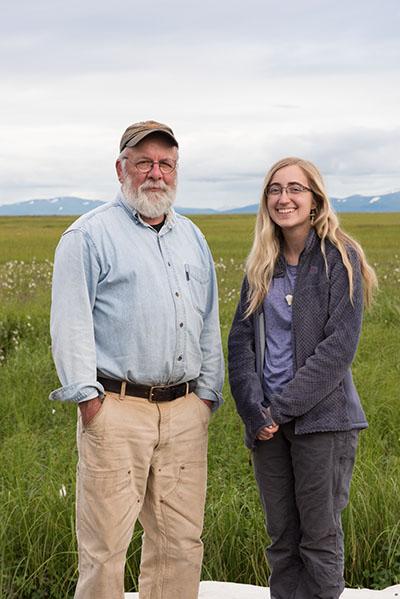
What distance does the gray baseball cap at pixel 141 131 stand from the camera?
3877mm

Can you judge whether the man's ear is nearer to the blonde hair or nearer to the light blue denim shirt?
the light blue denim shirt

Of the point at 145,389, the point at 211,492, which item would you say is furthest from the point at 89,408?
the point at 211,492

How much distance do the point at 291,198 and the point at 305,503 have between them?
1482mm

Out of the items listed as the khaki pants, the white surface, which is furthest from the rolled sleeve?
the white surface

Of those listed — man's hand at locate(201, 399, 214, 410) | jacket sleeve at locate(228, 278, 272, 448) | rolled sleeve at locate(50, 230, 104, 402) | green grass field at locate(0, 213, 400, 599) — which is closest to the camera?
rolled sleeve at locate(50, 230, 104, 402)

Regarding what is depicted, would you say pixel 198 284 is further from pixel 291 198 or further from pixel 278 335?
pixel 291 198

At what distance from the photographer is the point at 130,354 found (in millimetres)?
3869

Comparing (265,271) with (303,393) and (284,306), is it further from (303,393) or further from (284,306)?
(303,393)

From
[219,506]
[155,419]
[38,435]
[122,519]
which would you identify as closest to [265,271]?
[155,419]

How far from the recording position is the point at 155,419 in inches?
157

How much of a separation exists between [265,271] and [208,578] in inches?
88.5

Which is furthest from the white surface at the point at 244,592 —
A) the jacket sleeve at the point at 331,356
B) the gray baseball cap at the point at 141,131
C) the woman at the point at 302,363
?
the gray baseball cap at the point at 141,131

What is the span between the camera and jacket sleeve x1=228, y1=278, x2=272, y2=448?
3.96 metres

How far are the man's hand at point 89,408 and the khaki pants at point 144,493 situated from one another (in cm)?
3
